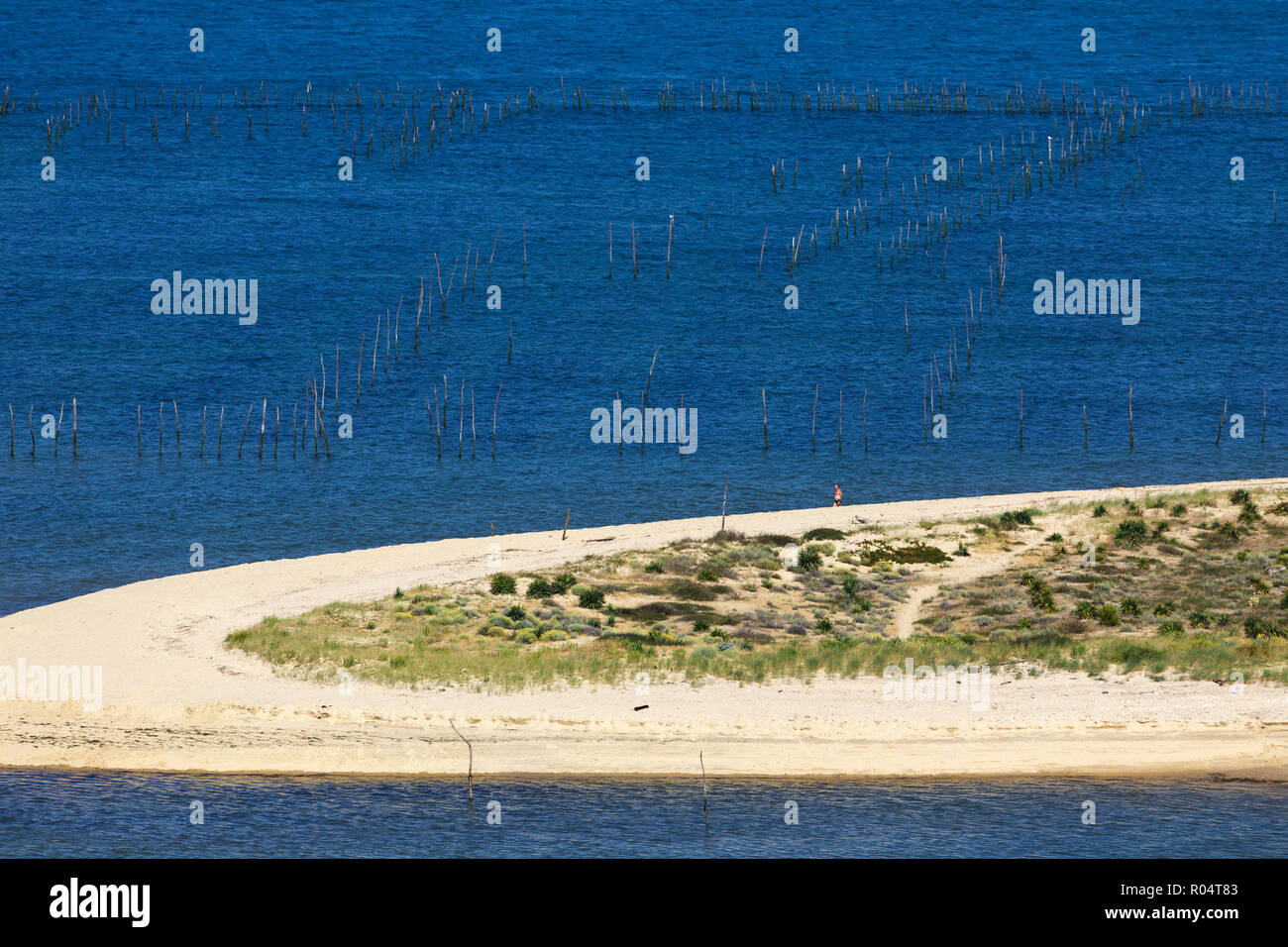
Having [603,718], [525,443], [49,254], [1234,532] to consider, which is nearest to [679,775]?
[603,718]

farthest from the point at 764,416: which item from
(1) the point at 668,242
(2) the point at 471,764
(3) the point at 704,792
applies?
(3) the point at 704,792

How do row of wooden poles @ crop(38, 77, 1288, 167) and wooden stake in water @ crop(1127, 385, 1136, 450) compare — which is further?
row of wooden poles @ crop(38, 77, 1288, 167)

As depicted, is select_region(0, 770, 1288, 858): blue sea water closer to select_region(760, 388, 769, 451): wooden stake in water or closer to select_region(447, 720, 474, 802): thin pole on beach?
select_region(447, 720, 474, 802): thin pole on beach

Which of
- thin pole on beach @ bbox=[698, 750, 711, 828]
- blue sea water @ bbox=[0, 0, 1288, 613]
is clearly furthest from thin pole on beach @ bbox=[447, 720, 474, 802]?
blue sea water @ bbox=[0, 0, 1288, 613]

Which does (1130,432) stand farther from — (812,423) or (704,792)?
(704,792)

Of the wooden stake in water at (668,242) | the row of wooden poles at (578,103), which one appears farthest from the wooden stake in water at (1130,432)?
the row of wooden poles at (578,103)

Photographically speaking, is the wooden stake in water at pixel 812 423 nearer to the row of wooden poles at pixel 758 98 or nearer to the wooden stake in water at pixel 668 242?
the wooden stake in water at pixel 668 242
